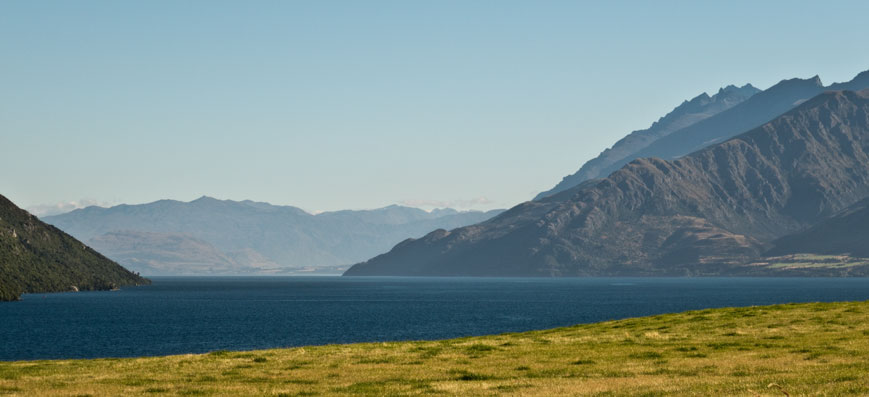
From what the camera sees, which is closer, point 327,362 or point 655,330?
point 327,362

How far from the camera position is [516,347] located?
51594mm

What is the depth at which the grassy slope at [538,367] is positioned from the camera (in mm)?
34281

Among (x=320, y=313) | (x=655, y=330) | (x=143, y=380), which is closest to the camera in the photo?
(x=143, y=380)

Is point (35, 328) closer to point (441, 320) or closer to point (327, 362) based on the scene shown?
point (441, 320)

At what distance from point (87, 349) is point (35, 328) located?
138 ft

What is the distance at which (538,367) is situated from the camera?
41.3 meters

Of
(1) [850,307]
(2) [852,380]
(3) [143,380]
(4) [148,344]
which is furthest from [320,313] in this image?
(2) [852,380]

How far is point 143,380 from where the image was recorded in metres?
39.9

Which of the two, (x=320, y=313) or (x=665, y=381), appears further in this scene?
(x=320, y=313)

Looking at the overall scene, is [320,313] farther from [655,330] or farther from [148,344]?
[655,330]

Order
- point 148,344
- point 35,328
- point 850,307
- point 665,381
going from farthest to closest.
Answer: point 35,328, point 148,344, point 850,307, point 665,381

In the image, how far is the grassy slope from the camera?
34281mm

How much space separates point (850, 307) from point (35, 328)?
123271 millimetres

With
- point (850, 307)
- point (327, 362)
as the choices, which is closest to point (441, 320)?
point (850, 307)
